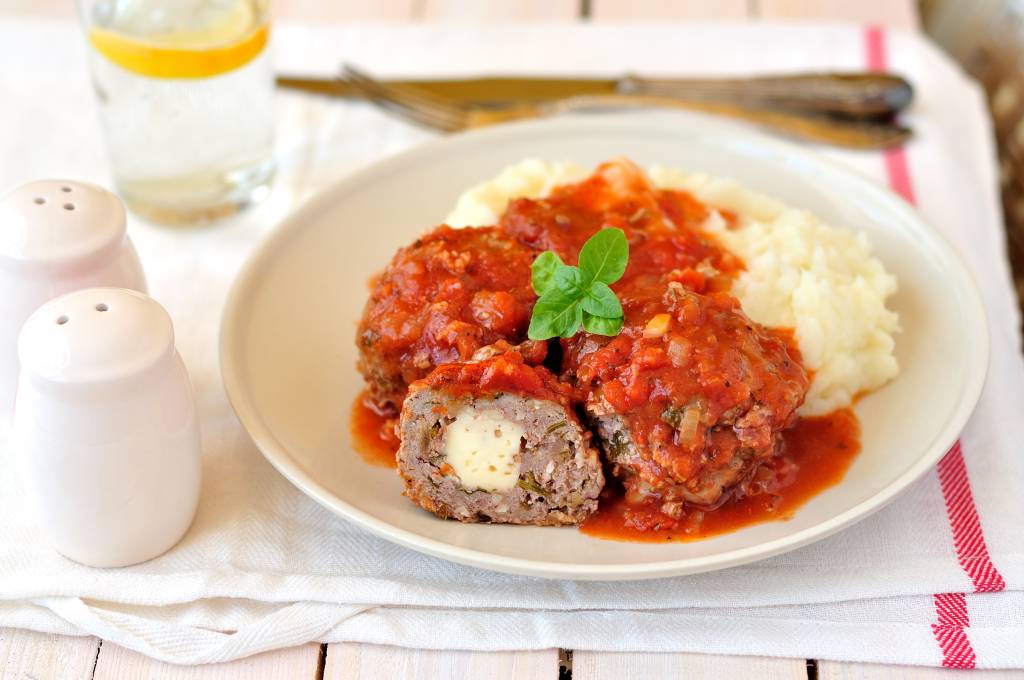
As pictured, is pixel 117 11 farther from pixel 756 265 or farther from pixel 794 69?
pixel 794 69

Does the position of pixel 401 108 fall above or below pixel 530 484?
below

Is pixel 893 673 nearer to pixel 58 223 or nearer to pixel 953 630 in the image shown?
pixel 953 630

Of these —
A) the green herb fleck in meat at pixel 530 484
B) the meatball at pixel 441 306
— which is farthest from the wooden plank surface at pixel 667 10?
the green herb fleck in meat at pixel 530 484

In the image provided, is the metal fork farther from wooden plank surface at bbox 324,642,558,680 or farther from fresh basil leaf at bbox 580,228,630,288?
wooden plank surface at bbox 324,642,558,680

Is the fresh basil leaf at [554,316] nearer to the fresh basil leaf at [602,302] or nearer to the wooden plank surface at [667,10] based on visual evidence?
the fresh basil leaf at [602,302]

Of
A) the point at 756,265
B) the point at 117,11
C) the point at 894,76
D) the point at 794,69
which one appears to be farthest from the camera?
the point at 794,69

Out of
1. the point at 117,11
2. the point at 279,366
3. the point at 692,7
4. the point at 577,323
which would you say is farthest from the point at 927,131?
the point at 117,11

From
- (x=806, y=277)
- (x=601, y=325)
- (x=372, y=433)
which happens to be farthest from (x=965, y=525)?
(x=372, y=433)
